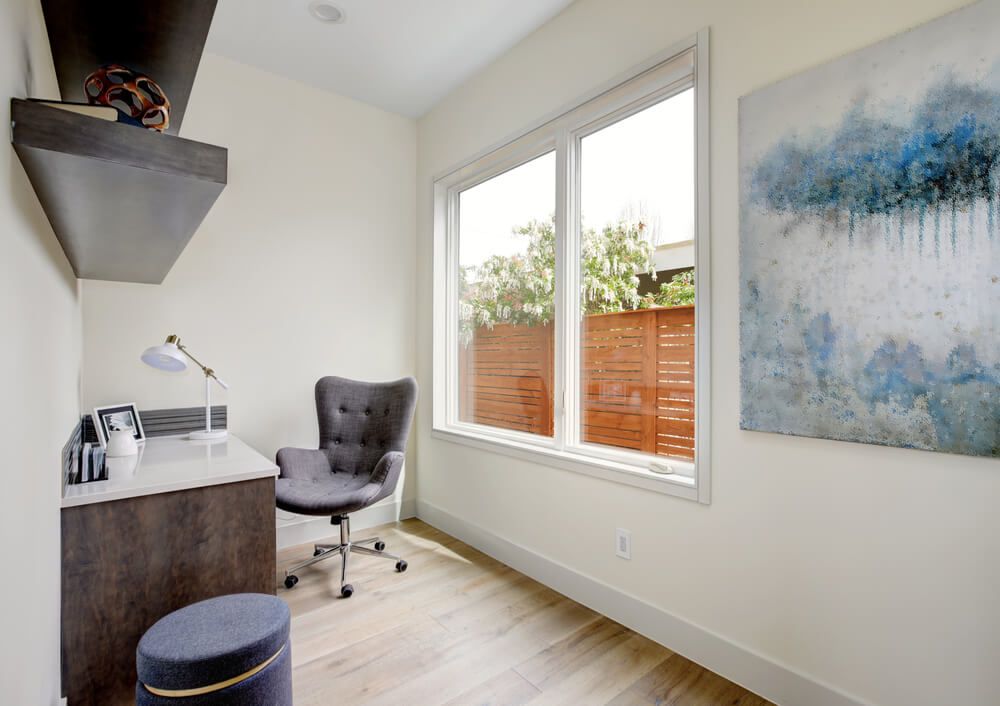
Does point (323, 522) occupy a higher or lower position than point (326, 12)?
lower

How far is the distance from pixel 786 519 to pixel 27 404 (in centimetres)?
206

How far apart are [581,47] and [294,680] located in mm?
2905

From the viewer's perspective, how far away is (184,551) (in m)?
1.73

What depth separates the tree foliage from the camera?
7.48 feet

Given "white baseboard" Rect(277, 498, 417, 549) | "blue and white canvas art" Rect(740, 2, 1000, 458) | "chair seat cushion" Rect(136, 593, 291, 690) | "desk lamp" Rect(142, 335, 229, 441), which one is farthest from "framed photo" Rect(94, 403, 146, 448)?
"blue and white canvas art" Rect(740, 2, 1000, 458)

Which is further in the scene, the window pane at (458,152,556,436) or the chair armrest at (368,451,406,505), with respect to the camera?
the window pane at (458,152,556,436)

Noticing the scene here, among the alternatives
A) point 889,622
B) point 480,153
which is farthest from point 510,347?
point 889,622

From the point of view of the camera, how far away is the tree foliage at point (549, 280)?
2279 mm

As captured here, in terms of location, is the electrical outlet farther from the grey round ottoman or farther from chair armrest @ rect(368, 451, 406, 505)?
the grey round ottoman

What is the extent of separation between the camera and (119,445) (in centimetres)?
207

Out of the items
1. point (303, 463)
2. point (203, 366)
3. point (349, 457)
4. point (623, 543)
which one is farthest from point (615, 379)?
point (203, 366)

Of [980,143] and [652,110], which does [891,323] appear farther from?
[652,110]

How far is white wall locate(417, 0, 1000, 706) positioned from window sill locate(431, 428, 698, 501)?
0.14ft

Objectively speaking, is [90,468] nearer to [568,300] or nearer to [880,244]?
[568,300]
